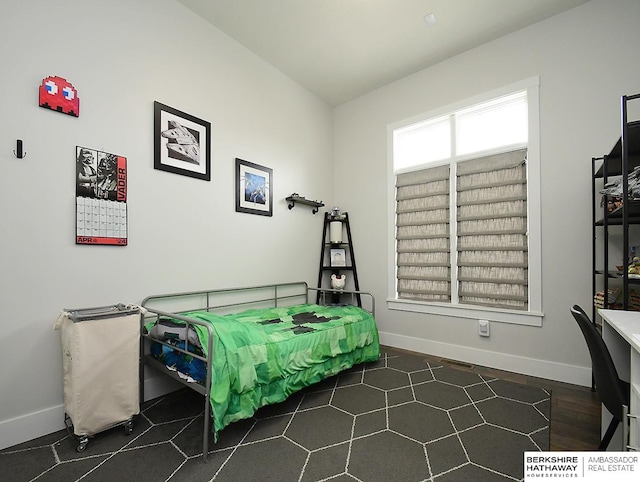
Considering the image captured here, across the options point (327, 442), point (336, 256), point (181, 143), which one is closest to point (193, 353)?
point (327, 442)

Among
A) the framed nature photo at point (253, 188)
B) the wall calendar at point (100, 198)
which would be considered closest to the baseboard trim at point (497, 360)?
the framed nature photo at point (253, 188)

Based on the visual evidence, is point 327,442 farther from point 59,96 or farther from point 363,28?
point 363,28

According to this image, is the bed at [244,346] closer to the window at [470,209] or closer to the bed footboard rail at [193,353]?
the bed footboard rail at [193,353]

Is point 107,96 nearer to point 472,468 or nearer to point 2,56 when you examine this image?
point 2,56

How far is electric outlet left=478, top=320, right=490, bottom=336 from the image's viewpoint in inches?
108

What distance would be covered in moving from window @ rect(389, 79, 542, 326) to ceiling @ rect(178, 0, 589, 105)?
549mm

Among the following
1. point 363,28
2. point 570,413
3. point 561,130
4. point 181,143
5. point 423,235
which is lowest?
point 570,413

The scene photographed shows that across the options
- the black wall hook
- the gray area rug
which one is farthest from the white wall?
the black wall hook

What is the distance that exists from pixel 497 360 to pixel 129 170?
338 cm

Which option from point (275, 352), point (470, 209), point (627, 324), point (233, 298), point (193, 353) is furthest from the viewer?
point (470, 209)

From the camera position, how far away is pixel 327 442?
160cm

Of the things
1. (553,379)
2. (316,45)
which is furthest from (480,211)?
(316,45)

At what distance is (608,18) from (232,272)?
3.62m

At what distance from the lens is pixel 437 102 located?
308cm
